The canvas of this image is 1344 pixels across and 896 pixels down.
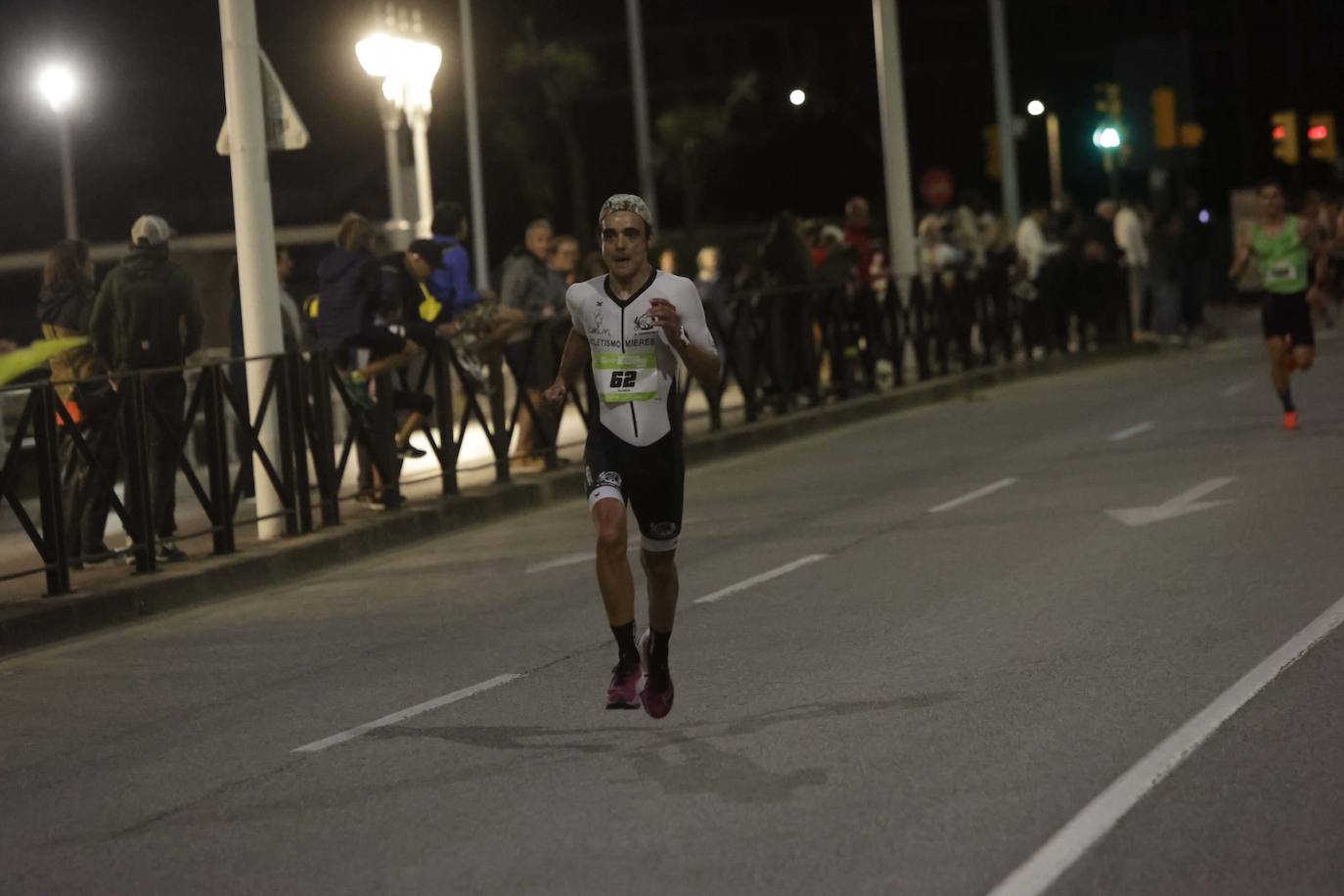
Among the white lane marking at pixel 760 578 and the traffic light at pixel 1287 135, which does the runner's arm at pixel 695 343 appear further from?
the traffic light at pixel 1287 135

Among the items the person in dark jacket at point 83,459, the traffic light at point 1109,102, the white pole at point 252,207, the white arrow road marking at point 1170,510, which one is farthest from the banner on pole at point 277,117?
the traffic light at point 1109,102

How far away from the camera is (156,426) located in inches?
516

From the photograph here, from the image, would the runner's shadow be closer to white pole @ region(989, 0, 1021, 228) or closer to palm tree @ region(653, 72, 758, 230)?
white pole @ region(989, 0, 1021, 228)

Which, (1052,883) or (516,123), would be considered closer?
(1052,883)

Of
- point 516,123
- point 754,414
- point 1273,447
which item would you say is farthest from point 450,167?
point 1273,447

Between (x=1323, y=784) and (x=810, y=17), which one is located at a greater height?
(x=810, y=17)

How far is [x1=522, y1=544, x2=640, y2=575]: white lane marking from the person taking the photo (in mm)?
13073

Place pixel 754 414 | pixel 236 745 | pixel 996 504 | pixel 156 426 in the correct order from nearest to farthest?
pixel 236 745
pixel 156 426
pixel 996 504
pixel 754 414

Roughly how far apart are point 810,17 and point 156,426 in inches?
3777

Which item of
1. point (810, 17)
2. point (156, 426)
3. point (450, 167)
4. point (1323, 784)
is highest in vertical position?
point (810, 17)

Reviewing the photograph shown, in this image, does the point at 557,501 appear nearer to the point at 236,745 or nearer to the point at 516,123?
the point at 236,745

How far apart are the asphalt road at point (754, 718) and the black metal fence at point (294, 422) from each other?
2.51ft

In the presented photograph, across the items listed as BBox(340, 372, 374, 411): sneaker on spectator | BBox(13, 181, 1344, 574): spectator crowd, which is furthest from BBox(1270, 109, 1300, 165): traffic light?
BBox(340, 372, 374, 411): sneaker on spectator

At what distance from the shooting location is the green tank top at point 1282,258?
1773 centimetres
